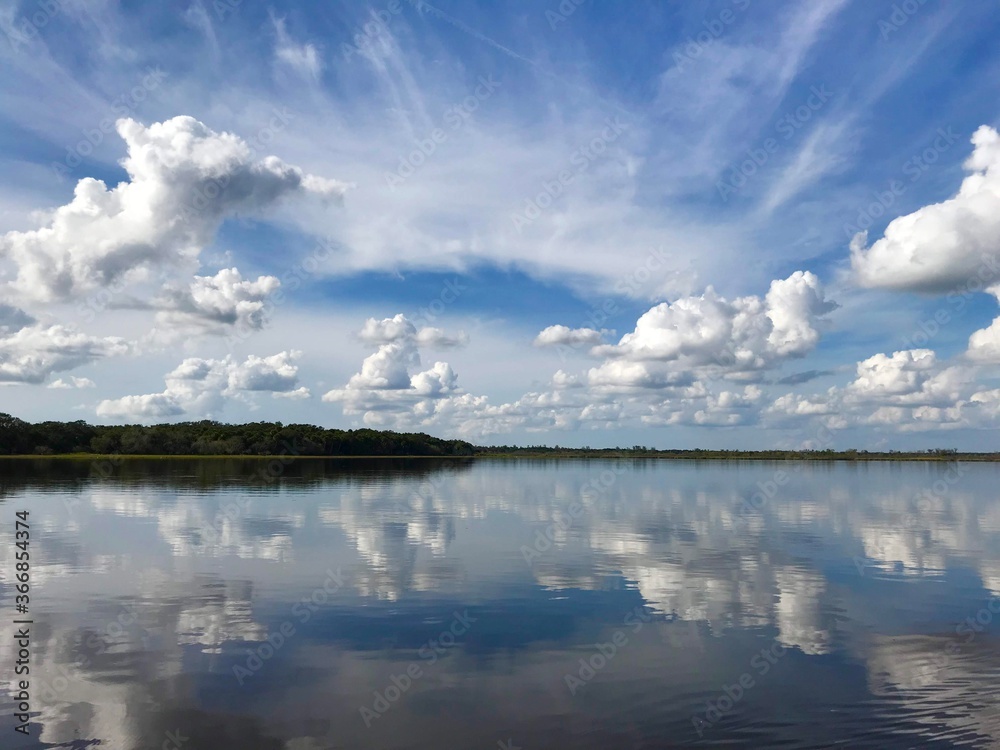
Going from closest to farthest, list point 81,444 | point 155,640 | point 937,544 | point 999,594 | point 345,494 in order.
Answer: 1. point 155,640
2. point 999,594
3. point 937,544
4. point 345,494
5. point 81,444

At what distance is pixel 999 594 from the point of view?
27.1 m

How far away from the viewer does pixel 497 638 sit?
64.5ft

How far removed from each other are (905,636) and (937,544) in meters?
23.6

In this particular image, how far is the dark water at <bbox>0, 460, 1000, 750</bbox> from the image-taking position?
13.8m

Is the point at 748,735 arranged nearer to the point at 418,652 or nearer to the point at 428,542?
the point at 418,652

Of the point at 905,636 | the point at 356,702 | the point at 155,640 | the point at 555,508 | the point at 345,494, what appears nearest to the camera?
the point at 356,702

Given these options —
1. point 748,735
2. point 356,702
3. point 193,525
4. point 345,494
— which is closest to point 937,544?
point 748,735

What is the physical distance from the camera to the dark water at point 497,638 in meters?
13.8

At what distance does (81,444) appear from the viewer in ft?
612

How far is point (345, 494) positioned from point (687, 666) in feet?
181

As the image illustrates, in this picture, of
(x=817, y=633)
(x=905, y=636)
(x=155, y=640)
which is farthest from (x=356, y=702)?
(x=905, y=636)

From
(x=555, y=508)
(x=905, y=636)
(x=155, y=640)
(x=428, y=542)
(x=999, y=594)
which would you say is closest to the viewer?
(x=155, y=640)

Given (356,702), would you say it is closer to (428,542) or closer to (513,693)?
(513,693)

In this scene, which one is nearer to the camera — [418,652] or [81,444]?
[418,652]
